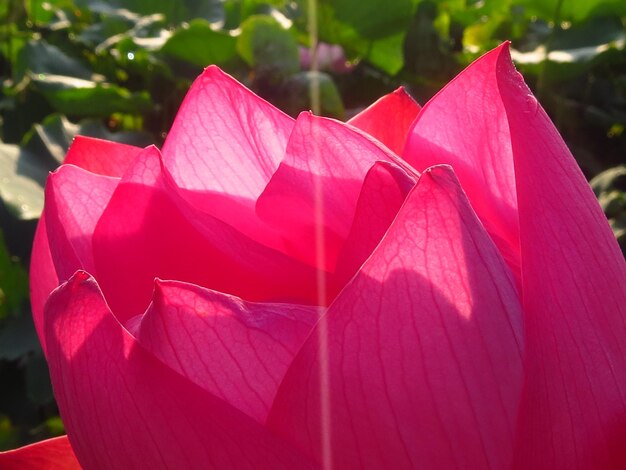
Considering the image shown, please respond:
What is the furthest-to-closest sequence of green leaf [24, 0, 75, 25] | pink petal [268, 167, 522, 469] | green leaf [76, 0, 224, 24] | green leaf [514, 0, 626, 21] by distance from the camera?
green leaf [24, 0, 75, 25] → green leaf [76, 0, 224, 24] → green leaf [514, 0, 626, 21] → pink petal [268, 167, 522, 469]

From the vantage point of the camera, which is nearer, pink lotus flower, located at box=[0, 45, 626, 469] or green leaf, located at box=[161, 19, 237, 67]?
pink lotus flower, located at box=[0, 45, 626, 469]

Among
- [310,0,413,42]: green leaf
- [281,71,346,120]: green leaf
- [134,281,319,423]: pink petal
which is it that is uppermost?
[310,0,413,42]: green leaf

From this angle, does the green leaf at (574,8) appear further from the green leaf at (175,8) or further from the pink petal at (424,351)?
the pink petal at (424,351)

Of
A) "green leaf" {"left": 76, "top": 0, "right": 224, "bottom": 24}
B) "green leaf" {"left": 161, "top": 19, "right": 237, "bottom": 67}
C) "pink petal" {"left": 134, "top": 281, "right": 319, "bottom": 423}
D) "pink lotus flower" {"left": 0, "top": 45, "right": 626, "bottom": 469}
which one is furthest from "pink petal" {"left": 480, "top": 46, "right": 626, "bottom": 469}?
"green leaf" {"left": 76, "top": 0, "right": 224, "bottom": 24}

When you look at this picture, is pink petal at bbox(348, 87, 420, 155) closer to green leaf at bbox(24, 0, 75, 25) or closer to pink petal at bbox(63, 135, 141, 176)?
pink petal at bbox(63, 135, 141, 176)

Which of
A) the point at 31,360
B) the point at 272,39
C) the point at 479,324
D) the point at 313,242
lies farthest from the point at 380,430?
the point at 272,39

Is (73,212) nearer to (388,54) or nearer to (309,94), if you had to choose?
(309,94)

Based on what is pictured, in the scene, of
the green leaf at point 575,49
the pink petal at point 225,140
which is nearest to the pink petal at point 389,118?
the pink petal at point 225,140
